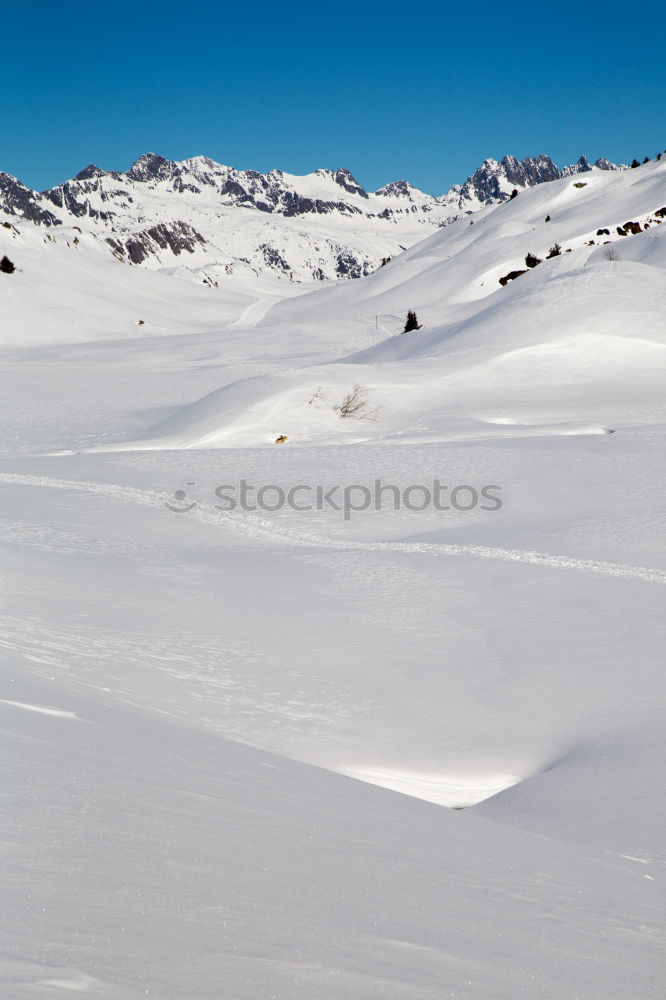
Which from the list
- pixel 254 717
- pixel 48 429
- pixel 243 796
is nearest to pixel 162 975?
pixel 243 796

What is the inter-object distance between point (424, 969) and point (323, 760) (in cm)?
268

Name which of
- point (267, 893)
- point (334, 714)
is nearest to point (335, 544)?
point (334, 714)

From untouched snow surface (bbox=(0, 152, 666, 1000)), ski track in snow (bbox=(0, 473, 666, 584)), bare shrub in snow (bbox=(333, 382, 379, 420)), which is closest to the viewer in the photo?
untouched snow surface (bbox=(0, 152, 666, 1000))

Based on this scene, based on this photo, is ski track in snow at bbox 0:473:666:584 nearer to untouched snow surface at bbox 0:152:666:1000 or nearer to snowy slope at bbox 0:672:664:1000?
untouched snow surface at bbox 0:152:666:1000

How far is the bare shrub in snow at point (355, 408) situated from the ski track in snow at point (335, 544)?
7.80 metres

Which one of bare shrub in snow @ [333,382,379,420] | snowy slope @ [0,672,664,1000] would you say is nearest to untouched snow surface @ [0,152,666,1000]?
snowy slope @ [0,672,664,1000]

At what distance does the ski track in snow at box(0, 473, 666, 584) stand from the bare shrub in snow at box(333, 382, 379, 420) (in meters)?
7.80

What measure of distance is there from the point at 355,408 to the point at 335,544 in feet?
33.9

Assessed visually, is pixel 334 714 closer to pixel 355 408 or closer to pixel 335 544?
pixel 335 544

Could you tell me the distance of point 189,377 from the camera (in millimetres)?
28125

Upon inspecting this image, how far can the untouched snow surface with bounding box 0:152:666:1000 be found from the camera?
1.96 m

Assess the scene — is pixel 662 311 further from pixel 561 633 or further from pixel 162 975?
pixel 162 975

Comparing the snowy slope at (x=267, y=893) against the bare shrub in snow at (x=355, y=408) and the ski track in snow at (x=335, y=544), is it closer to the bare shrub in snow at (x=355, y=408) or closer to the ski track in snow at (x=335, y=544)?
the ski track in snow at (x=335, y=544)

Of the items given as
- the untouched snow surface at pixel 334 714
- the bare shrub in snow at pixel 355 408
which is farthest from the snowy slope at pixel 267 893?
the bare shrub in snow at pixel 355 408
